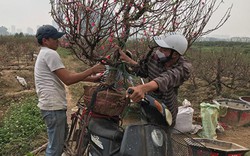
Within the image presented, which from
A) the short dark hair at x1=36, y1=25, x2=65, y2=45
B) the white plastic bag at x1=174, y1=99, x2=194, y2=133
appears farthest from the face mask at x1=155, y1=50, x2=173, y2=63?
the white plastic bag at x1=174, y1=99, x2=194, y2=133

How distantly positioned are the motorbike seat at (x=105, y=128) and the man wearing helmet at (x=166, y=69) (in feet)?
1.15

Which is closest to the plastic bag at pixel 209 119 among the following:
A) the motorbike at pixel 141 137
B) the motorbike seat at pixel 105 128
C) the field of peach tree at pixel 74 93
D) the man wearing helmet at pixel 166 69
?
the field of peach tree at pixel 74 93

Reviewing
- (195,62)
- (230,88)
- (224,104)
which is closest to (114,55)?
(224,104)

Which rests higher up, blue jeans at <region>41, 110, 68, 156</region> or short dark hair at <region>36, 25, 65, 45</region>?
short dark hair at <region>36, 25, 65, 45</region>

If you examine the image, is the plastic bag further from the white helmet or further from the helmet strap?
the white helmet

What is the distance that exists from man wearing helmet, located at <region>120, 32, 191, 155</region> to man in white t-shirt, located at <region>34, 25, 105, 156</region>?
71 centimetres

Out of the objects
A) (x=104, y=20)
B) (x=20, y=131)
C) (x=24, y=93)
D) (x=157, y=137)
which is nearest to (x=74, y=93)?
(x=24, y=93)

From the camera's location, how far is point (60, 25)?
377cm

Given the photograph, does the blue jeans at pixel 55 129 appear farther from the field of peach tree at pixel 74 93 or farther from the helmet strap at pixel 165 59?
the field of peach tree at pixel 74 93

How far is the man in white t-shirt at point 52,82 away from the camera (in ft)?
9.96

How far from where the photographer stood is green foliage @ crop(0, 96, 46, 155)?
5.16 meters

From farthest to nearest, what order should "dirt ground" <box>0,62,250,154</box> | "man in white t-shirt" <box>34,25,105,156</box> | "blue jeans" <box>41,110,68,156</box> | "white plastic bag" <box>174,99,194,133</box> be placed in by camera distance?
"dirt ground" <box>0,62,250,154</box>, "white plastic bag" <box>174,99,194,133</box>, "blue jeans" <box>41,110,68,156</box>, "man in white t-shirt" <box>34,25,105,156</box>

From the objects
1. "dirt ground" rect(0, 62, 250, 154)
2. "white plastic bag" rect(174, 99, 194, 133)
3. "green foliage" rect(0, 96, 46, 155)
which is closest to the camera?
"green foliage" rect(0, 96, 46, 155)

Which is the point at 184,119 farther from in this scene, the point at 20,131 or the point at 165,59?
the point at 165,59
